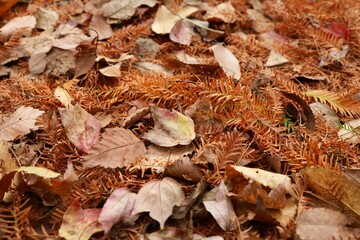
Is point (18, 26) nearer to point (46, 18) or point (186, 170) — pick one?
point (46, 18)

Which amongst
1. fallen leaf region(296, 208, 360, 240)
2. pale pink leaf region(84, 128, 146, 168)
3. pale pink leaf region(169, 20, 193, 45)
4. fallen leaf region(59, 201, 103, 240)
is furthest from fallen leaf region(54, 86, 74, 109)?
fallen leaf region(296, 208, 360, 240)

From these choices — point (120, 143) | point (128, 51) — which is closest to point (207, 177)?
point (120, 143)

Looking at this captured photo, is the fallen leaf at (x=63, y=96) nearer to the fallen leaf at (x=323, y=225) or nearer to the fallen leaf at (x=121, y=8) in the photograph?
the fallen leaf at (x=121, y=8)

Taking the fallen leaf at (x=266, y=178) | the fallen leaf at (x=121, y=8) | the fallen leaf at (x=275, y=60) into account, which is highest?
the fallen leaf at (x=121, y=8)

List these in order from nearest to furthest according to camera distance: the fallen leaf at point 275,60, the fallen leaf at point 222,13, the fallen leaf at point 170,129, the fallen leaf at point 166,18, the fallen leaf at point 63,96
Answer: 1. the fallen leaf at point 170,129
2. the fallen leaf at point 63,96
3. the fallen leaf at point 275,60
4. the fallen leaf at point 166,18
5. the fallen leaf at point 222,13

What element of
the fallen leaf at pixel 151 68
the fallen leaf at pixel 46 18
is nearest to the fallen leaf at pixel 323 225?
the fallen leaf at pixel 151 68

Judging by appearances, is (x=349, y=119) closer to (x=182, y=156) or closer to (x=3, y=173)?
(x=182, y=156)

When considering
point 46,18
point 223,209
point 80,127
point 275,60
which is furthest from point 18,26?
point 223,209

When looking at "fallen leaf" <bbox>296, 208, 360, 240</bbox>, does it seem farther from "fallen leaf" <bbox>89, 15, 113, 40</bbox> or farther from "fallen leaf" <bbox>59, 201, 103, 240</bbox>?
"fallen leaf" <bbox>89, 15, 113, 40</bbox>
